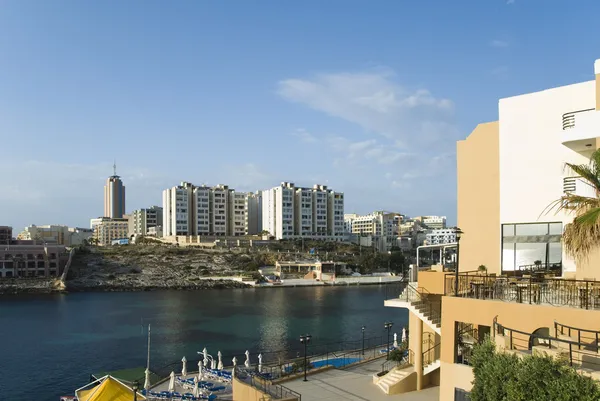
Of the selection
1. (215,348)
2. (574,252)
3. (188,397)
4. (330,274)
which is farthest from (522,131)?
(330,274)

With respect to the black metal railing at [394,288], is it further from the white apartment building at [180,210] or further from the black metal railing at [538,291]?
the black metal railing at [538,291]

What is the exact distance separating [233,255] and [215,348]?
7439cm

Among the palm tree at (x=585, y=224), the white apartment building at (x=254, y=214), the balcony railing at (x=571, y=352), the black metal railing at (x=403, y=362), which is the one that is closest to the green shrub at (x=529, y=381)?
the balcony railing at (x=571, y=352)

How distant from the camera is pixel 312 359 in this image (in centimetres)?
2703

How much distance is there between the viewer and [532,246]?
16.0 metres

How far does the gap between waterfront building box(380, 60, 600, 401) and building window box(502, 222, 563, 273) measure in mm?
30

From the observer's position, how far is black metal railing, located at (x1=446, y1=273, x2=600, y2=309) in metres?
10.8

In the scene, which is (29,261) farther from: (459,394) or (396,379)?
(459,394)

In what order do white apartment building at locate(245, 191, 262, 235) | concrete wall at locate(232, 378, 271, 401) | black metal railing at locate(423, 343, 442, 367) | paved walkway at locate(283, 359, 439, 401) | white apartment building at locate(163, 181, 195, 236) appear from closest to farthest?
1. concrete wall at locate(232, 378, 271, 401)
2. paved walkway at locate(283, 359, 439, 401)
3. black metal railing at locate(423, 343, 442, 367)
4. white apartment building at locate(163, 181, 195, 236)
5. white apartment building at locate(245, 191, 262, 235)

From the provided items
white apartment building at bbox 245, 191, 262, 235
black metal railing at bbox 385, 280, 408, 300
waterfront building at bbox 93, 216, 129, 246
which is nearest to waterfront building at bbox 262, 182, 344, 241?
white apartment building at bbox 245, 191, 262, 235

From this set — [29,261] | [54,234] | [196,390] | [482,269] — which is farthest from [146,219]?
[482,269]

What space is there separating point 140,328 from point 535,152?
41.6 m

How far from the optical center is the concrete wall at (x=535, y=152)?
15539 millimetres

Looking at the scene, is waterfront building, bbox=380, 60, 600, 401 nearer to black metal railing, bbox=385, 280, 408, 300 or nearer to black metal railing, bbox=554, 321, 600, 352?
black metal railing, bbox=554, 321, 600, 352
